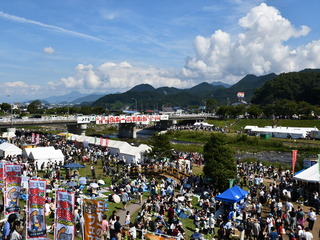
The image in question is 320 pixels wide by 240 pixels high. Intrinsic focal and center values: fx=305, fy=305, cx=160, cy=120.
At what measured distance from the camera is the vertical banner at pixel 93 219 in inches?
415

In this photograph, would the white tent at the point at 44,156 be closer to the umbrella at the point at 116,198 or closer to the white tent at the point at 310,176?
the umbrella at the point at 116,198

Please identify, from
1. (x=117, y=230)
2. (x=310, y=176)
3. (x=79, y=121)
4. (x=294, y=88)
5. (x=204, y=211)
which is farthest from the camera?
(x=294, y=88)

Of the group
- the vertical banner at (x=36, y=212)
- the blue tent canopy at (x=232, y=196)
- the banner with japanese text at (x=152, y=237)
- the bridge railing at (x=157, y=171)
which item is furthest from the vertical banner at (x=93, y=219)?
the bridge railing at (x=157, y=171)

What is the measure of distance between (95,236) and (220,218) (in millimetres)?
8287

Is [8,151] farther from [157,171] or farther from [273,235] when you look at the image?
[273,235]

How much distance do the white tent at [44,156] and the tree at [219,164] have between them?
1516 centimetres

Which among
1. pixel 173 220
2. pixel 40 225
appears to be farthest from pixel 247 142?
pixel 40 225

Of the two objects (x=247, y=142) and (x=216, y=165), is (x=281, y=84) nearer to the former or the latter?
(x=247, y=142)

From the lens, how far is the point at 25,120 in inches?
2420

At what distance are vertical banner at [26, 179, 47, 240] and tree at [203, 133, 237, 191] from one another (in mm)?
13756

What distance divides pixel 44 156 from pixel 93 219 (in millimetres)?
21186

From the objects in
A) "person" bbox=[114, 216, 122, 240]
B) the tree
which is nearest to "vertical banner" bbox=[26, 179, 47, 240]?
"person" bbox=[114, 216, 122, 240]

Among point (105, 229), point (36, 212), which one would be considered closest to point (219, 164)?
point (105, 229)

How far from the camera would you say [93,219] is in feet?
34.8
